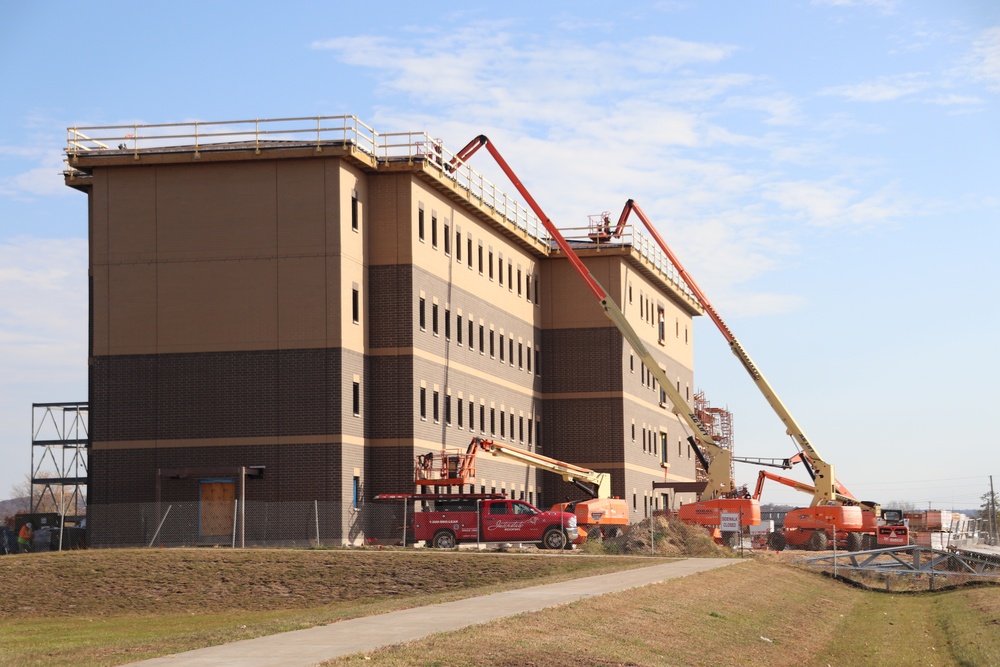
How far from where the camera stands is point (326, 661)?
18438 millimetres

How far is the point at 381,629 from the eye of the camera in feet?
75.5

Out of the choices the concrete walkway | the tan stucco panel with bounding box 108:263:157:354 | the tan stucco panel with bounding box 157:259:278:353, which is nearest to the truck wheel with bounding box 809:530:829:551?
the tan stucco panel with bounding box 157:259:278:353

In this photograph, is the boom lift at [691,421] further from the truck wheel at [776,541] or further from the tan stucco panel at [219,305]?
the tan stucco panel at [219,305]

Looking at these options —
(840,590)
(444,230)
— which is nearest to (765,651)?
(840,590)

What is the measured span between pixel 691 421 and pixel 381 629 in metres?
55.4

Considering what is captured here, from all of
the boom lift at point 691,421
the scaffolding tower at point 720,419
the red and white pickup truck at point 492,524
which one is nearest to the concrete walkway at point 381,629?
the red and white pickup truck at point 492,524

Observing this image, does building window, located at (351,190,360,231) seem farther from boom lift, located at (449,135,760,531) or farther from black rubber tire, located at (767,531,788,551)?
black rubber tire, located at (767,531,788,551)

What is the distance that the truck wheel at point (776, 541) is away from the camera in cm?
7056

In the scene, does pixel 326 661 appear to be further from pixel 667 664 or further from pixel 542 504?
pixel 542 504

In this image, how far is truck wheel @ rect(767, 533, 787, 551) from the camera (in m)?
70.6

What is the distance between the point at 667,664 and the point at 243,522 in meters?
30.0

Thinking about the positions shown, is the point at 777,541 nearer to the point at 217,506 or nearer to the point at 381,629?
the point at 217,506

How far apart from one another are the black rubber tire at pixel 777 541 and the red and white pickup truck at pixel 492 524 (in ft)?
65.7

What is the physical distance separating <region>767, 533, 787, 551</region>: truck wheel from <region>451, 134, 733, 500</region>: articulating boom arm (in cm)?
309
